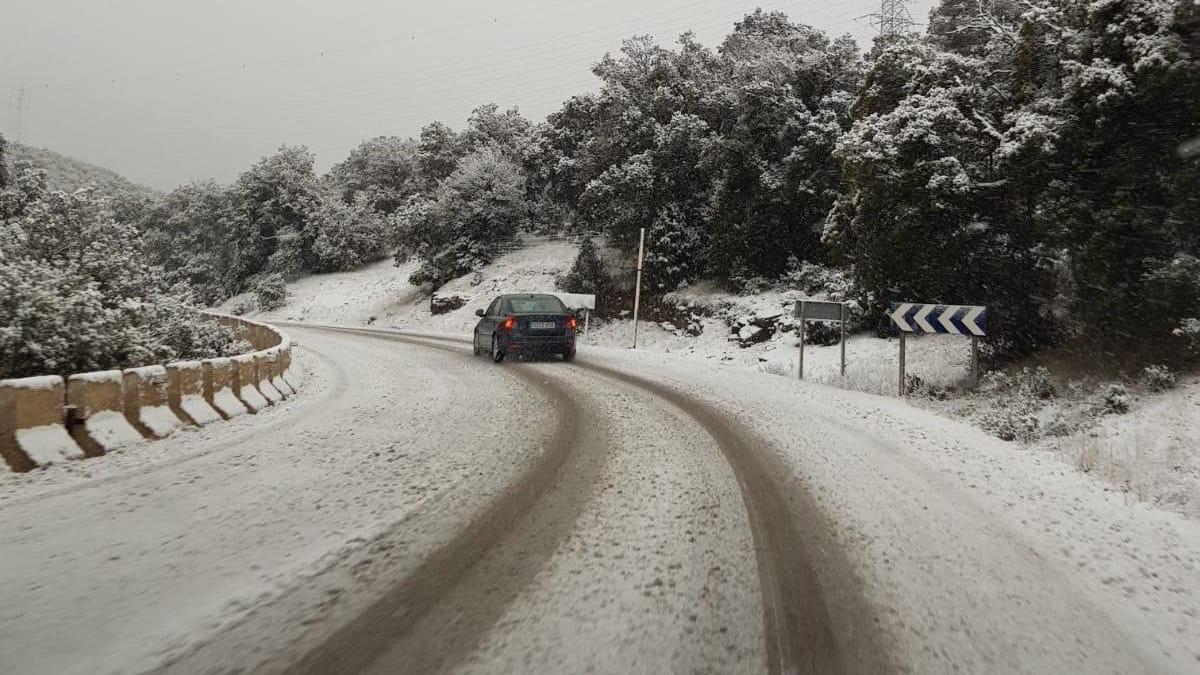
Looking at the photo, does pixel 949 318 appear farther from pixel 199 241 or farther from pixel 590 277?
pixel 199 241

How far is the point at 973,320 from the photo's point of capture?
349 inches

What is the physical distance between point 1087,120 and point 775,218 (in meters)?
11.8

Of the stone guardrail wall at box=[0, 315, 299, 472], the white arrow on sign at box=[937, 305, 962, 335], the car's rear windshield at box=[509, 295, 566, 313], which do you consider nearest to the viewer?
the stone guardrail wall at box=[0, 315, 299, 472]

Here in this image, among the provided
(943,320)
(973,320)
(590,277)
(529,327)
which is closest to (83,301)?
(529,327)

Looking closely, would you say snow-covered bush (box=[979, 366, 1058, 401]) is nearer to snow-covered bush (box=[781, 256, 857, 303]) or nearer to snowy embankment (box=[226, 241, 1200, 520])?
snowy embankment (box=[226, 241, 1200, 520])

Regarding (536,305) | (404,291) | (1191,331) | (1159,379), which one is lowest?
(1159,379)

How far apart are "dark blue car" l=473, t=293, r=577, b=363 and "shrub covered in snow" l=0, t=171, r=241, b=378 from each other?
562 centimetres

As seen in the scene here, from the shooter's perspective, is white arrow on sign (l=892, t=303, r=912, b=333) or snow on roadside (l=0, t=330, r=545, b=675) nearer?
snow on roadside (l=0, t=330, r=545, b=675)

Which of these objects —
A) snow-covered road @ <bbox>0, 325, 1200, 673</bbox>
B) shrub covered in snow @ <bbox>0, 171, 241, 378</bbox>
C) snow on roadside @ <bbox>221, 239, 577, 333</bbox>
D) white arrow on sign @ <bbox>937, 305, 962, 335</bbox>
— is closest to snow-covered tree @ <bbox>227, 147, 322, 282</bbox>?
snow on roadside @ <bbox>221, 239, 577, 333</bbox>

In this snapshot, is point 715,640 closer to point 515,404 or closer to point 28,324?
point 515,404

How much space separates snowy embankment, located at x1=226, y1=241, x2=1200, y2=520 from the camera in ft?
18.5

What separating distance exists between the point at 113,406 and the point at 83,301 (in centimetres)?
277

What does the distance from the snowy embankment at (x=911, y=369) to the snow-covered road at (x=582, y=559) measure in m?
0.86

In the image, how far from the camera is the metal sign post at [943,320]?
8.85 m
